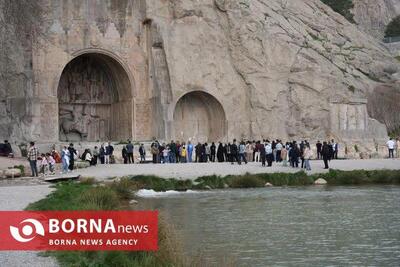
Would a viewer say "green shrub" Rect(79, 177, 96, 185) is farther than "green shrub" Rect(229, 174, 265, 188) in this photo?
No

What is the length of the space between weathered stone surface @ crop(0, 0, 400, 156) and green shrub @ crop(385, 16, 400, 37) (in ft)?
135

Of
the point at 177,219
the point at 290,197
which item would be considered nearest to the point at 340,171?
the point at 290,197

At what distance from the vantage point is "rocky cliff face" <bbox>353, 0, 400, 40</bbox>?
91.9 meters

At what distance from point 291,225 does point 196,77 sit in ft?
88.8

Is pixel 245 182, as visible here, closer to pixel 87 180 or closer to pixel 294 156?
pixel 294 156

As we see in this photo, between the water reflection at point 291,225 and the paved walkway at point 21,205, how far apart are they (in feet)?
11.8

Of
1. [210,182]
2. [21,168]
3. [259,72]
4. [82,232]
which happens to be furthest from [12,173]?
[259,72]

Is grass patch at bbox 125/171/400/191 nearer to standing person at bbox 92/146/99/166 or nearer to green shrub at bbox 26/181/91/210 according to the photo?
green shrub at bbox 26/181/91/210

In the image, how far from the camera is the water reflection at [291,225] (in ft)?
46.2

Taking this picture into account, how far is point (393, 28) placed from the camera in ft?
282

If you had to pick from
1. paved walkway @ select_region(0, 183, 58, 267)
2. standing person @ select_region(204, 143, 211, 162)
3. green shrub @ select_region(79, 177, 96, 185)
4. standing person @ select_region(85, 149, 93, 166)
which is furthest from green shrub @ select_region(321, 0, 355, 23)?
paved walkway @ select_region(0, 183, 58, 267)

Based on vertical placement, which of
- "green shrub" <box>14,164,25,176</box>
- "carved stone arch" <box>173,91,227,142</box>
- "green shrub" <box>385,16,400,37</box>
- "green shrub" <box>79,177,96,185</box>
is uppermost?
"green shrub" <box>385,16,400,37</box>

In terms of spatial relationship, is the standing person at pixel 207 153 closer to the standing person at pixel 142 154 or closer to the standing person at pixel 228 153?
the standing person at pixel 228 153

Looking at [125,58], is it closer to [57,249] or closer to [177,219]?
[177,219]
